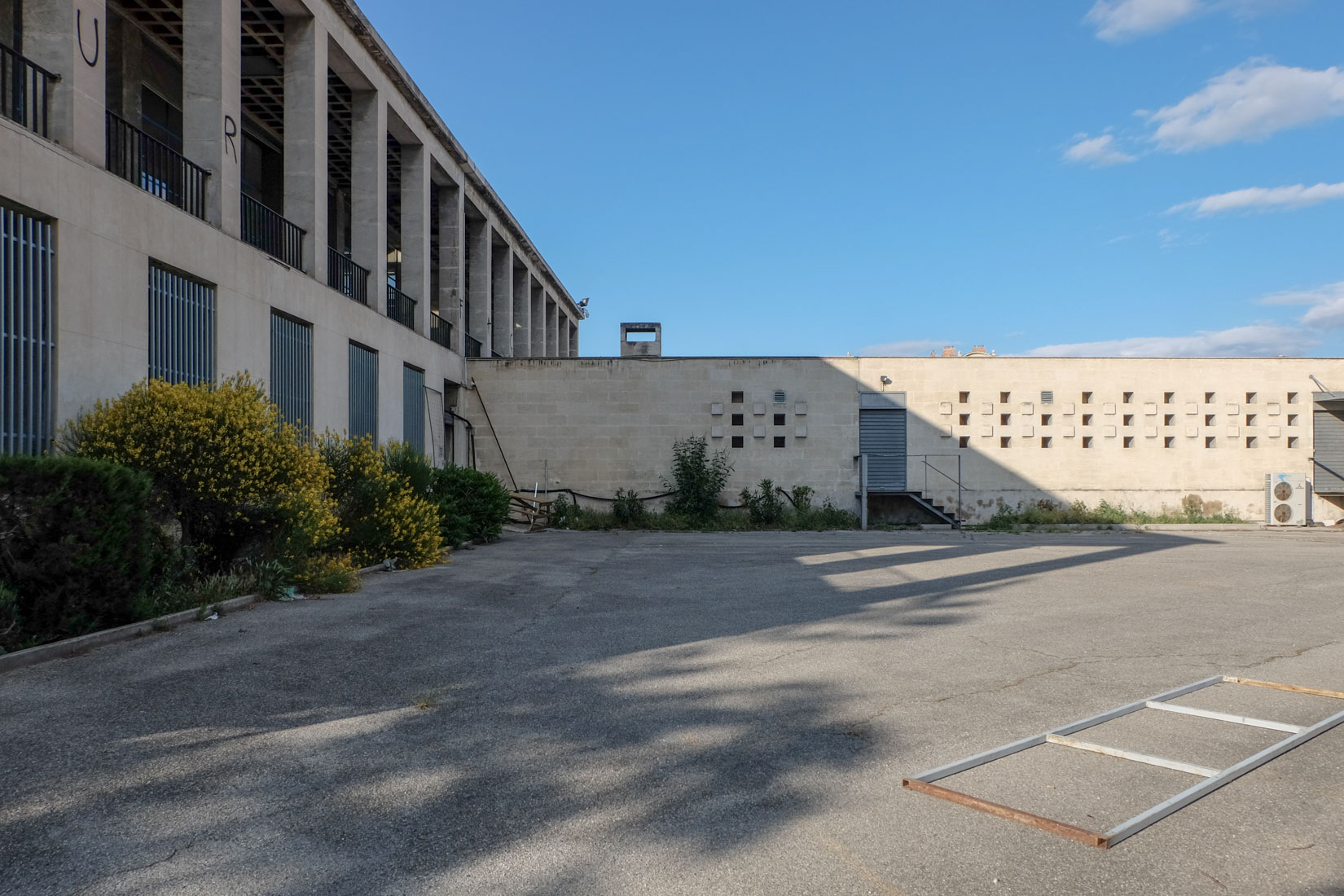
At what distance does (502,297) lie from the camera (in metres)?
30.2

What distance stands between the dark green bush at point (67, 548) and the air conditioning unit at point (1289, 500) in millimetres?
24683

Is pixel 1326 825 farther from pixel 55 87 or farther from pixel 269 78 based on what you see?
pixel 269 78

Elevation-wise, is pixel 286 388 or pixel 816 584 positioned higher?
pixel 286 388

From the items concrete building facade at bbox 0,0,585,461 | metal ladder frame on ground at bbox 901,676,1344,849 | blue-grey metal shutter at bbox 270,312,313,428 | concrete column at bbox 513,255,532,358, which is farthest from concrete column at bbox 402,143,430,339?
metal ladder frame on ground at bbox 901,676,1344,849

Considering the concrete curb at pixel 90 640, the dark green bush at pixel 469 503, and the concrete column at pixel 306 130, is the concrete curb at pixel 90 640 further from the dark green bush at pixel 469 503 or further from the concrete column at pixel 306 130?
the concrete column at pixel 306 130

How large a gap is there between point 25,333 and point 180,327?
103 inches

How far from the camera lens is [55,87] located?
30.6 feet

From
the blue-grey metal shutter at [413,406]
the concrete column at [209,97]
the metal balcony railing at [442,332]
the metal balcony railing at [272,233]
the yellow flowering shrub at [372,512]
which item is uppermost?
the concrete column at [209,97]

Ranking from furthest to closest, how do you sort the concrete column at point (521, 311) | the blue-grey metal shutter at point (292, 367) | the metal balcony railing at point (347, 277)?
1. the concrete column at point (521, 311)
2. the metal balcony railing at point (347, 277)
3. the blue-grey metal shutter at point (292, 367)

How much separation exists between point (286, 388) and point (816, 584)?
8979 millimetres

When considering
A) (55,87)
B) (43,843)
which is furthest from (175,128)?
(43,843)

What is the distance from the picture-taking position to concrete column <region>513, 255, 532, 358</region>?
3225 cm

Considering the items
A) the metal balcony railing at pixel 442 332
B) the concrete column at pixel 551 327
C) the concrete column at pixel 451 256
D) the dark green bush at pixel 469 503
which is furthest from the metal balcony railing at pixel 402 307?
the concrete column at pixel 551 327

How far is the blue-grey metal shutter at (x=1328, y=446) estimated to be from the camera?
23281 millimetres
